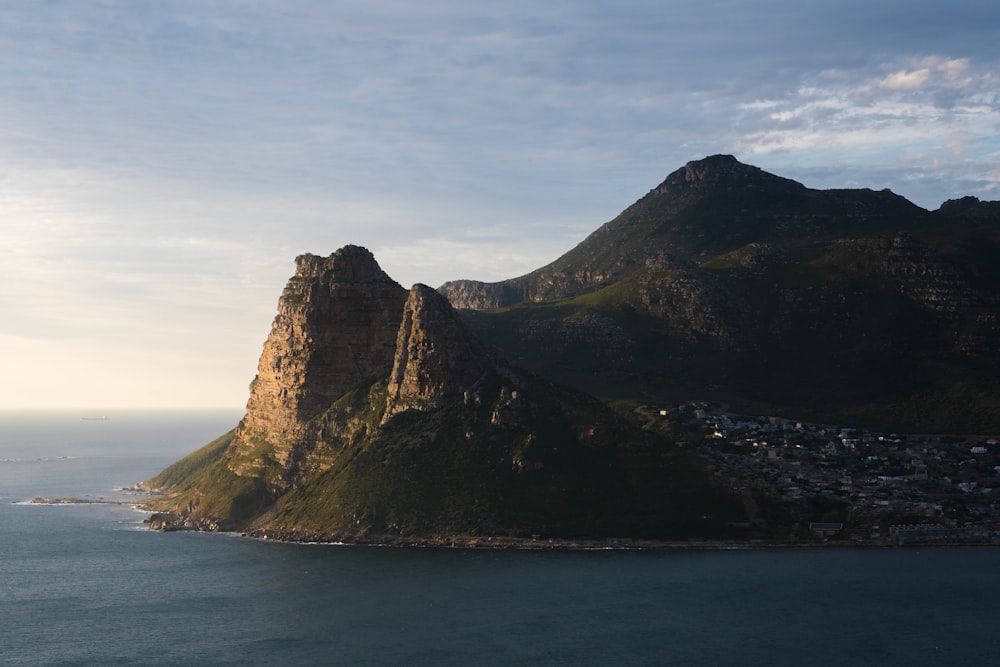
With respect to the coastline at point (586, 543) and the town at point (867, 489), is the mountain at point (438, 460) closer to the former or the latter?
the coastline at point (586, 543)

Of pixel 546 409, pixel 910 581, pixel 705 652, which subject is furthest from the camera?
pixel 546 409

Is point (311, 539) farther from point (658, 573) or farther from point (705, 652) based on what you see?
point (705, 652)

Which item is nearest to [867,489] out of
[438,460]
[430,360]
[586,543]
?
[586,543]

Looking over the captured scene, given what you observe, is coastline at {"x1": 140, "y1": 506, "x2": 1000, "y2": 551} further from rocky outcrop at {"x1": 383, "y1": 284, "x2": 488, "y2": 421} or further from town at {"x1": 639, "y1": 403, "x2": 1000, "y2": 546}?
rocky outcrop at {"x1": 383, "y1": 284, "x2": 488, "y2": 421}

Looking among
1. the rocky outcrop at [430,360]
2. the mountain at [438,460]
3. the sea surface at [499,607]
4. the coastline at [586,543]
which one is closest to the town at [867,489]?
the coastline at [586,543]

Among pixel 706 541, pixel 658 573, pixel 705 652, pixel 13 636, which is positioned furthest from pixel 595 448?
pixel 13 636

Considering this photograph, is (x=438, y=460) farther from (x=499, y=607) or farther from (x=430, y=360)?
(x=499, y=607)
